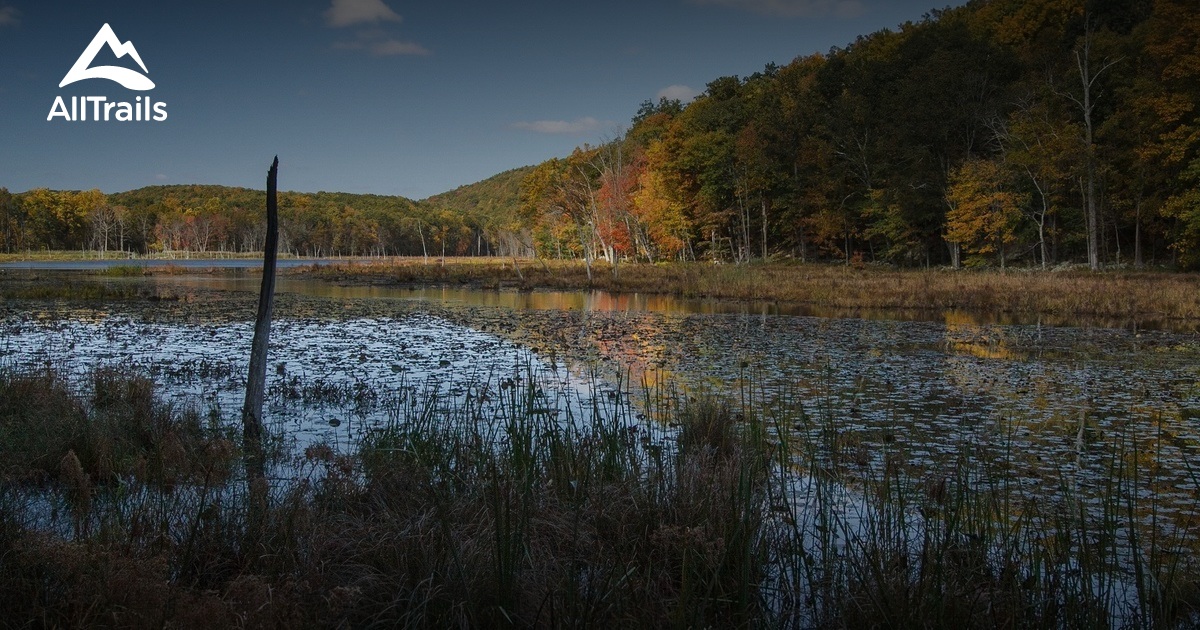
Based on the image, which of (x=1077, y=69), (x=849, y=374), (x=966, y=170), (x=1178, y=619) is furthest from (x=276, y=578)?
(x=1077, y=69)

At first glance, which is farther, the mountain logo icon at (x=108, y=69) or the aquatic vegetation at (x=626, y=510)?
the mountain logo icon at (x=108, y=69)

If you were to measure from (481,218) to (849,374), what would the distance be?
181059 millimetres

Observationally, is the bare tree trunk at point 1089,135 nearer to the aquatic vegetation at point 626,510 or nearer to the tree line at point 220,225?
the aquatic vegetation at point 626,510

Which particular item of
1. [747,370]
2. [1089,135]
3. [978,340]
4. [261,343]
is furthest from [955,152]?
[261,343]

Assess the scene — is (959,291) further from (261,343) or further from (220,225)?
(220,225)

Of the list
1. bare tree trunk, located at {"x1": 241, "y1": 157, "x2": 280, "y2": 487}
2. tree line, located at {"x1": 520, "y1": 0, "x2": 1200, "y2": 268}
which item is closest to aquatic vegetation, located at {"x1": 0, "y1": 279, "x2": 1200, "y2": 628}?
bare tree trunk, located at {"x1": 241, "y1": 157, "x2": 280, "y2": 487}

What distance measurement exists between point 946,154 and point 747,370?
4554 centimetres

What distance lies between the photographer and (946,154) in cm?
5247

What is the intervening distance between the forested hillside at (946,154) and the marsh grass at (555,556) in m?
38.5

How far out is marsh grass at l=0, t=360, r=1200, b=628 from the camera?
366 cm

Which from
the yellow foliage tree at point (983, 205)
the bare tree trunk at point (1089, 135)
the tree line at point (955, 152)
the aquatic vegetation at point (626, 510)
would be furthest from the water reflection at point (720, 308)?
the yellow foliage tree at point (983, 205)

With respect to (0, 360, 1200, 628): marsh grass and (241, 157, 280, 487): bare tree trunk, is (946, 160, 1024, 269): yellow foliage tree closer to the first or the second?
(0, 360, 1200, 628): marsh grass

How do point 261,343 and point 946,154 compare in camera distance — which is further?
point 946,154

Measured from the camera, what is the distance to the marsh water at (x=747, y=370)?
820 cm
